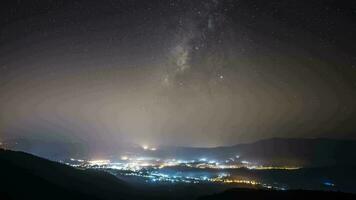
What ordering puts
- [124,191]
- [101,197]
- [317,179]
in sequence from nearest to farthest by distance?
[101,197]
[124,191]
[317,179]

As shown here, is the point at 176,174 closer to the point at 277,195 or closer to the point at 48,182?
the point at 277,195

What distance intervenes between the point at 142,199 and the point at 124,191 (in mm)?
4889

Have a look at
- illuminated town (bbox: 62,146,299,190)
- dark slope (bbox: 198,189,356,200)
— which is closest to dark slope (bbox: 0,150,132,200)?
dark slope (bbox: 198,189,356,200)

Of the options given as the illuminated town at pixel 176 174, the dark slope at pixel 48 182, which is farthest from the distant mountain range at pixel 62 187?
the illuminated town at pixel 176 174

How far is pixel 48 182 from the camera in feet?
136

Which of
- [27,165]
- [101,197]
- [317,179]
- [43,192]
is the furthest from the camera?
[317,179]

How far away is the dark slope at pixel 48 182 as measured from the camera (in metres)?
36.3

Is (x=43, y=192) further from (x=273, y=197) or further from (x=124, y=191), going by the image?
(x=273, y=197)

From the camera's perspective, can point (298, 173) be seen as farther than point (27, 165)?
Yes

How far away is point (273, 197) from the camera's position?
43594 millimetres

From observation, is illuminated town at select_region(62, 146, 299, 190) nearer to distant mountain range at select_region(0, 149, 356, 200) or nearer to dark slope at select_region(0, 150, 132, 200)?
dark slope at select_region(0, 150, 132, 200)

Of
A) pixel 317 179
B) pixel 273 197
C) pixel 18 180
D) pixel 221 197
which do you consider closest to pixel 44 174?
pixel 18 180

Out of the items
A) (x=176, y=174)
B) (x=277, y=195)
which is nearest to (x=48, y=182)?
(x=277, y=195)

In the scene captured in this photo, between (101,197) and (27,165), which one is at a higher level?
(27,165)
